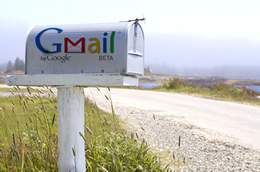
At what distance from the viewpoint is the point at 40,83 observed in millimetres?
3160

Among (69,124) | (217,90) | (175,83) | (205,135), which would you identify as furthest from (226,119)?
(175,83)

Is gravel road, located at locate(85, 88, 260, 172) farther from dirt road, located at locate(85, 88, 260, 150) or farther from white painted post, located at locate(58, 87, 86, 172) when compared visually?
white painted post, located at locate(58, 87, 86, 172)

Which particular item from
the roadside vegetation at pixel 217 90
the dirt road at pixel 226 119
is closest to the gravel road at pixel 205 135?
the dirt road at pixel 226 119

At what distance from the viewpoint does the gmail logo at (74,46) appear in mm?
2974

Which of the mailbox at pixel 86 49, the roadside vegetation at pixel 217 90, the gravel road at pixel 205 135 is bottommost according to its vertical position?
the gravel road at pixel 205 135

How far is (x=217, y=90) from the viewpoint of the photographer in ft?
62.0

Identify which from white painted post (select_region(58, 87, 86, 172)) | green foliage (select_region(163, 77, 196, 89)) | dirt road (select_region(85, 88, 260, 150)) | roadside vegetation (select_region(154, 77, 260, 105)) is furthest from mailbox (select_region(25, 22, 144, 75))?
green foliage (select_region(163, 77, 196, 89))

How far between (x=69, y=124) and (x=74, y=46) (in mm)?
747

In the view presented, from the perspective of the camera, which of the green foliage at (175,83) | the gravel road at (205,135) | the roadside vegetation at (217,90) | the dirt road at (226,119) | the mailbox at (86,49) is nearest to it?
the mailbox at (86,49)

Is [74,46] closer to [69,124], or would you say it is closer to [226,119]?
[69,124]

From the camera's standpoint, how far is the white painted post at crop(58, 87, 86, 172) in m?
3.25

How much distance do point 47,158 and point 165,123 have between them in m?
5.07

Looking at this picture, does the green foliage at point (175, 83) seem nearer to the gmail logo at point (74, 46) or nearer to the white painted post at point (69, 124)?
the white painted post at point (69, 124)

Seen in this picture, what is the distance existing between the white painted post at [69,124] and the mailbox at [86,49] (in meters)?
0.29
